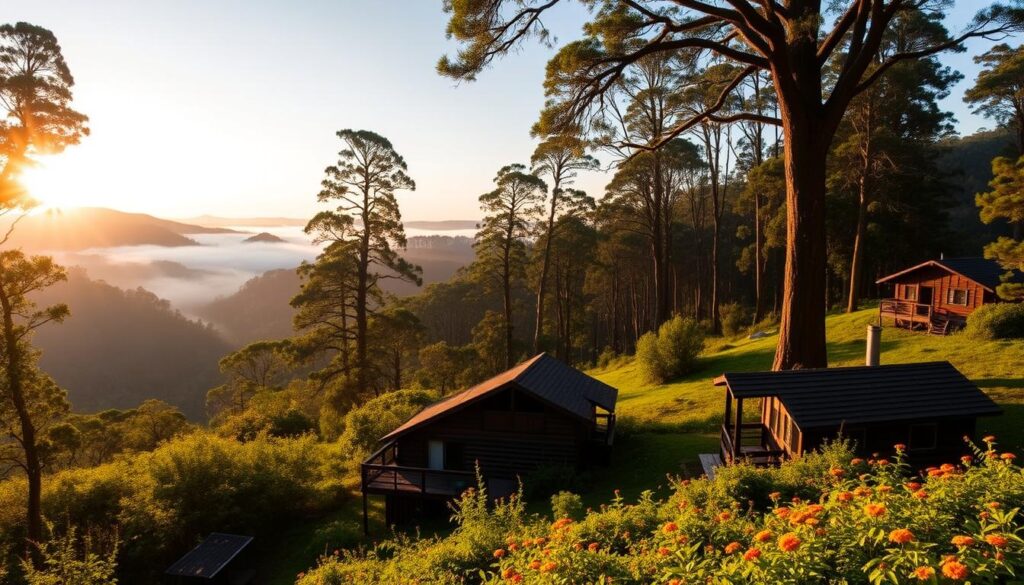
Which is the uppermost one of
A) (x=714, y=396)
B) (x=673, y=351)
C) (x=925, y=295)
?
(x=925, y=295)

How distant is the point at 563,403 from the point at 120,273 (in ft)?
704

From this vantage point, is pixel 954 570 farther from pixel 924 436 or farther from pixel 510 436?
pixel 510 436

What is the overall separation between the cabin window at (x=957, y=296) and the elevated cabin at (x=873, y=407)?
15879 millimetres

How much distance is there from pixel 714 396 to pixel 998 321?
1195 centimetres

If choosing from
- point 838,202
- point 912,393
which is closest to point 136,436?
point 912,393

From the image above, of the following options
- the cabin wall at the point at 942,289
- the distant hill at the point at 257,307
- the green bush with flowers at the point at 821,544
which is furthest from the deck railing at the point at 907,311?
the distant hill at the point at 257,307

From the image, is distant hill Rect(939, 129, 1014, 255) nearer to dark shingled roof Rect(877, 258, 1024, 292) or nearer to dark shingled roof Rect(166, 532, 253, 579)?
dark shingled roof Rect(877, 258, 1024, 292)

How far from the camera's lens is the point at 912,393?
1298 centimetres

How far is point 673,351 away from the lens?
27281 mm

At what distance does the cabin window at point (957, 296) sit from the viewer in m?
25.5

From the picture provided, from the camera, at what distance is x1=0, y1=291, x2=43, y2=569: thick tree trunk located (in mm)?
14750

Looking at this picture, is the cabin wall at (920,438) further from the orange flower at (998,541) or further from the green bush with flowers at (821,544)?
the orange flower at (998,541)

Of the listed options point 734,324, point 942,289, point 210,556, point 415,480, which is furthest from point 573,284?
point 210,556

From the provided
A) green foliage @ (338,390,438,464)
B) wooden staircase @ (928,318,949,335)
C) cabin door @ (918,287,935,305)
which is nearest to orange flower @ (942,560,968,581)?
green foliage @ (338,390,438,464)
